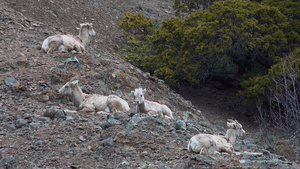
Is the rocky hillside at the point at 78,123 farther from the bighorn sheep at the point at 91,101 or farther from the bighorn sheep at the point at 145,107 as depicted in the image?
the bighorn sheep at the point at 145,107

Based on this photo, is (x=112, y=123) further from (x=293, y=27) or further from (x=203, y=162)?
(x=293, y=27)

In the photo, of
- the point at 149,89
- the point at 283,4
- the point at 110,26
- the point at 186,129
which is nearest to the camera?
the point at 186,129

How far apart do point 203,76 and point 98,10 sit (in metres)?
9.14

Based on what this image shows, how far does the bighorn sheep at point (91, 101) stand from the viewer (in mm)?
9758

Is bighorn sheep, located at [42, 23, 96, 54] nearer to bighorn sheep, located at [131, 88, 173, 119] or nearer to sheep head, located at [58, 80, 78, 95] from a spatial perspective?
sheep head, located at [58, 80, 78, 95]

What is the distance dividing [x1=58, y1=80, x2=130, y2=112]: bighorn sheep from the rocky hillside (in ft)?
1.08

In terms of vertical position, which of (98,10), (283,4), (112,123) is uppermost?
(283,4)

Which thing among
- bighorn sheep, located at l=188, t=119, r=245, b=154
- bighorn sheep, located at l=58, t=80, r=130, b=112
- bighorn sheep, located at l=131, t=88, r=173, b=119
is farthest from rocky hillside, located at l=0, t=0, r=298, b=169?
bighorn sheep, located at l=131, t=88, r=173, b=119

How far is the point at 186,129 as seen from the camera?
8898mm

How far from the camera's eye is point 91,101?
32.7 feet

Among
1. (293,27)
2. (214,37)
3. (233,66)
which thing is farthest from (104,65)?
(293,27)

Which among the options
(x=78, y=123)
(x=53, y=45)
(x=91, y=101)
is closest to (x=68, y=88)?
(x=91, y=101)

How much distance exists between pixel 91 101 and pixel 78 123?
67.2 inches

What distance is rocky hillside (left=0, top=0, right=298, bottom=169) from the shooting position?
6734mm
